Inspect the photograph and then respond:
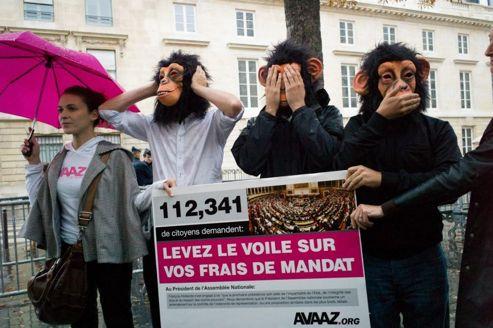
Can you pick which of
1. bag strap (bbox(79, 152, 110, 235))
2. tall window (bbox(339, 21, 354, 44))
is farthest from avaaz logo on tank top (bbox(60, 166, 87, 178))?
tall window (bbox(339, 21, 354, 44))

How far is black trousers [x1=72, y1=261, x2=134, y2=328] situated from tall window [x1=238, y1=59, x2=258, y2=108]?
21830mm

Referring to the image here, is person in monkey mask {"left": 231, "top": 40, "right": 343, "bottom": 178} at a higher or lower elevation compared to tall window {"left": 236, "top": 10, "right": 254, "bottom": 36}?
lower

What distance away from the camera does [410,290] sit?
2160 millimetres

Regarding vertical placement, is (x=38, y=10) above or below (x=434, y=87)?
above

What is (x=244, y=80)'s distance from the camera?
2478 cm

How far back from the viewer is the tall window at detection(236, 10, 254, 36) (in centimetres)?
2481

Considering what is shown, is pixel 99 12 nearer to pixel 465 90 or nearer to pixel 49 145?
pixel 49 145

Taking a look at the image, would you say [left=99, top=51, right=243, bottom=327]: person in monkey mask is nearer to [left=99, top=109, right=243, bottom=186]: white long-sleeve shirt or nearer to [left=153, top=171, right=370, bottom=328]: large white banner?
[left=99, top=109, right=243, bottom=186]: white long-sleeve shirt

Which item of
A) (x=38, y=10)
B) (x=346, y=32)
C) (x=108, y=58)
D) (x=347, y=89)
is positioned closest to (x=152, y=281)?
(x=108, y=58)

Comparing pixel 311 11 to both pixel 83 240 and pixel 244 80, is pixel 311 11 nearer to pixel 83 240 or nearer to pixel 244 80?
pixel 83 240

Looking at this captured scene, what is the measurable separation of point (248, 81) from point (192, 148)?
883 inches

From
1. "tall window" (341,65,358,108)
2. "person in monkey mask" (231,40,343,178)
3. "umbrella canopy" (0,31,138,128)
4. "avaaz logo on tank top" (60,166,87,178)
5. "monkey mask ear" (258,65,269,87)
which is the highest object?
"tall window" (341,65,358,108)

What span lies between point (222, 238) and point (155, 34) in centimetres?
2147

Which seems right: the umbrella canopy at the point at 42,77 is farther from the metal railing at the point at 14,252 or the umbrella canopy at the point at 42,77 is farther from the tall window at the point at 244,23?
the tall window at the point at 244,23
